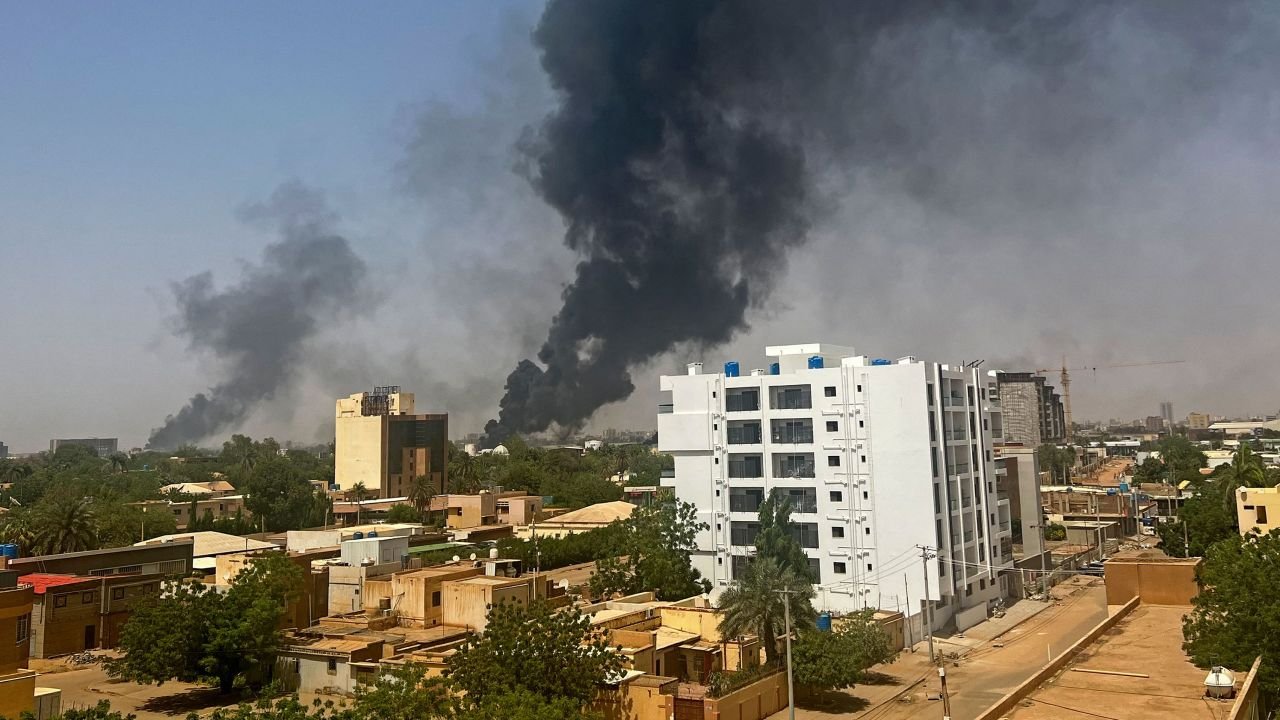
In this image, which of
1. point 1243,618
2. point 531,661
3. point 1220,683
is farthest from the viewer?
point 531,661

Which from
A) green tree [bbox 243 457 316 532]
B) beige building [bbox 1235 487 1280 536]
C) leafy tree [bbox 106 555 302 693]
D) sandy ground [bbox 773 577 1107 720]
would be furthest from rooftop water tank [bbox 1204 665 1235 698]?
green tree [bbox 243 457 316 532]

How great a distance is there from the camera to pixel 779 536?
5597 cm

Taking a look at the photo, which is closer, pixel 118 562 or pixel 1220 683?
pixel 1220 683

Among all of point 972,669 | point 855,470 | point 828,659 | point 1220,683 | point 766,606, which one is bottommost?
point 972,669

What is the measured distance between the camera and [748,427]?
2478 inches

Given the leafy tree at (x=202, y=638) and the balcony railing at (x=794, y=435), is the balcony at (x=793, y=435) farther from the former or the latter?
the leafy tree at (x=202, y=638)

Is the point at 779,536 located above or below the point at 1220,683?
above

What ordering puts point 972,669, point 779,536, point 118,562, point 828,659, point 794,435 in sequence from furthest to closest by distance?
1. point 794,435
2. point 118,562
3. point 779,536
4. point 972,669
5. point 828,659

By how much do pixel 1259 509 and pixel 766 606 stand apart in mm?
44553

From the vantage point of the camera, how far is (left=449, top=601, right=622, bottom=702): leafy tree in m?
31.1

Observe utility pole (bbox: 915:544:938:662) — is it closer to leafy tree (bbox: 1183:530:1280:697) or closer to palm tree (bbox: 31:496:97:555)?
leafy tree (bbox: 1183:530:1280:697)

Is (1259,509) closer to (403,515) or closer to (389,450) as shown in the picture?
(403,515)

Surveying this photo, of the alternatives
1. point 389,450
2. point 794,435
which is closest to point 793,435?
point 794,435

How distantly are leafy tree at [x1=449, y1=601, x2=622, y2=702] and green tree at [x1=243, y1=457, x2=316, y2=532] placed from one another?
81.4 metres
